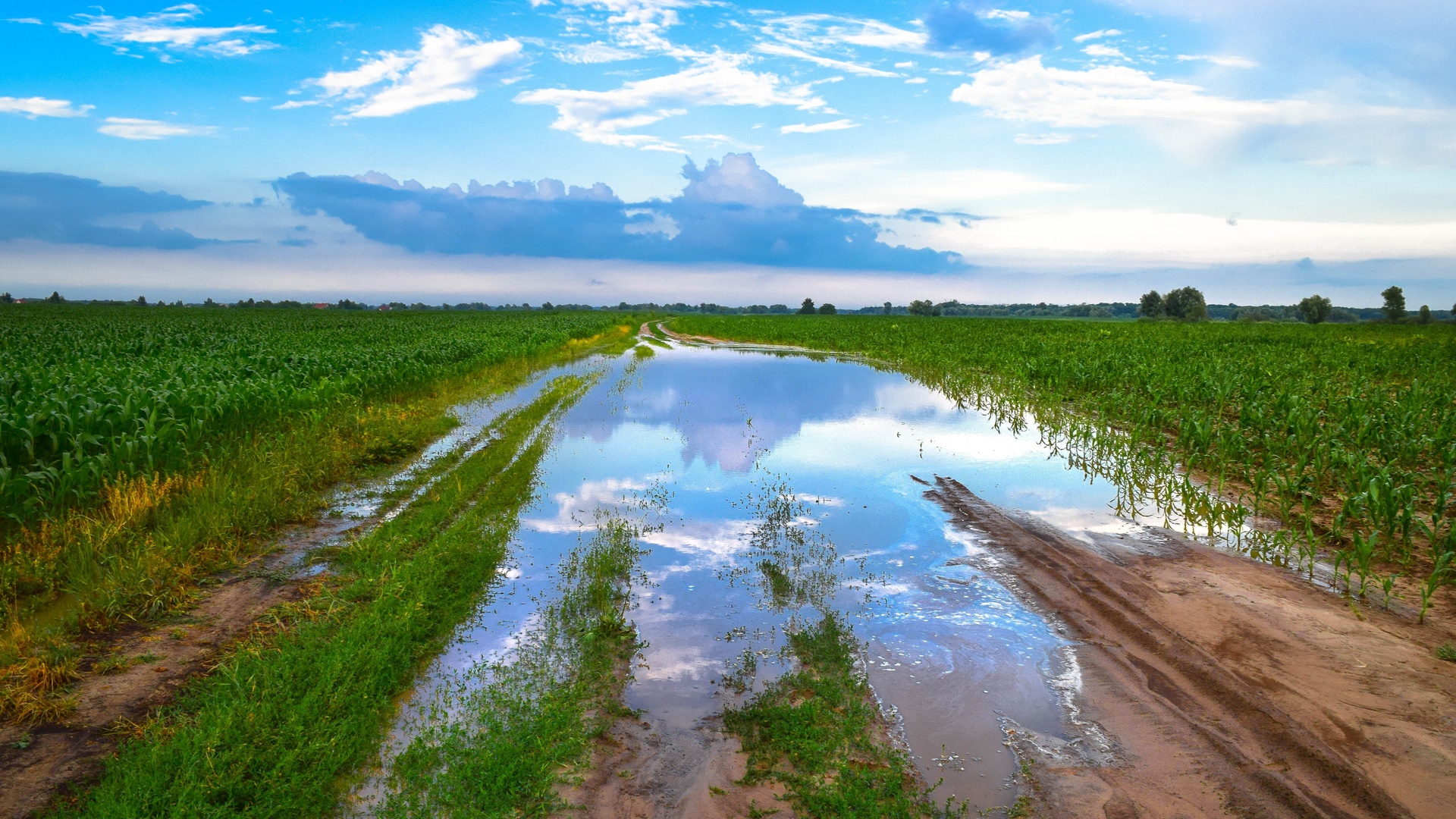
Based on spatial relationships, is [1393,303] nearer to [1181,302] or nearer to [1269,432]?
[1181,302]

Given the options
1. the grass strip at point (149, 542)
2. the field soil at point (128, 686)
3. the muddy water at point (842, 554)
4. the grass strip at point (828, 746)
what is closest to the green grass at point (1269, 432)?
the muddy water at point (842, 554)

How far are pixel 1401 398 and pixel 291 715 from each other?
739 inches

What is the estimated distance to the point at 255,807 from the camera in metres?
3.59

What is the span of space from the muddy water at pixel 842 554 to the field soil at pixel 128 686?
5.24 ft

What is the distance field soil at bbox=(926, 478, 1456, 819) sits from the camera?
3.93 metres

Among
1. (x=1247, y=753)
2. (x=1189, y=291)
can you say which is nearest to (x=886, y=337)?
(x=1247, y=753)

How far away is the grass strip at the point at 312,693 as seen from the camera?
3699 mm

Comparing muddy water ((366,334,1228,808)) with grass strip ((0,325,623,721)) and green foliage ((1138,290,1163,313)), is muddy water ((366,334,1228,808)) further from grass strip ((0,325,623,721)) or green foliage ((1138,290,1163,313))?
green foliage ((1138,290,1163,313))

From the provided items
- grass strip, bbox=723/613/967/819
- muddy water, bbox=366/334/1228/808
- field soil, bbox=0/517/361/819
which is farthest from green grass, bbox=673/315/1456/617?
field soil, bbox=0/517/361/819

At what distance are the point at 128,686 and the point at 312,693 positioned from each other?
4.69ft

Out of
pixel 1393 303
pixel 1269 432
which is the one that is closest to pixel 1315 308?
pixel 1393 303

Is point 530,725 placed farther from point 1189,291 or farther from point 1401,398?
point 1189,291

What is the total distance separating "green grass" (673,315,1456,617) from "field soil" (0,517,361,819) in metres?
9.56

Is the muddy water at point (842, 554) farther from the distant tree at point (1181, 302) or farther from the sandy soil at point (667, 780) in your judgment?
the distant tree at point (1181, 302)
